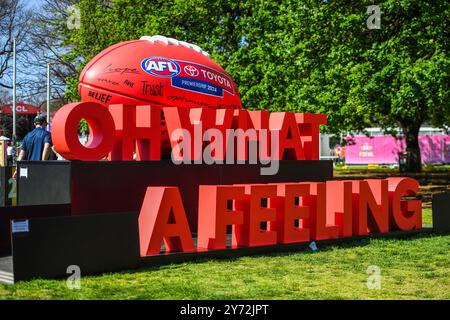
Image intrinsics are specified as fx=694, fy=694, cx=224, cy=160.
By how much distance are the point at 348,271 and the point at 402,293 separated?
137 cm

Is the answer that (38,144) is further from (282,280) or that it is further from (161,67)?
(282,280)

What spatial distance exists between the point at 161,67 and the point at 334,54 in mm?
8477

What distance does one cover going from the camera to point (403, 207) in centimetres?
1278

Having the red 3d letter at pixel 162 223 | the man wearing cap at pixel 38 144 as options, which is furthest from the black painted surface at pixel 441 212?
the man wearing cap at pixel 38 144

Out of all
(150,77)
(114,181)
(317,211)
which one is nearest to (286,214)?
(317,211)

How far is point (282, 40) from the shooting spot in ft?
68.1

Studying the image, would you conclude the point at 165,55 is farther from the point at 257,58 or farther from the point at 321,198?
the point at 257,58

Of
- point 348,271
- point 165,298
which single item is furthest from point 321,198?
point 165,298

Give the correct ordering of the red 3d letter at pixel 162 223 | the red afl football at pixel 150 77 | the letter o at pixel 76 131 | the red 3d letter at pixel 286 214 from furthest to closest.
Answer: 1. the red afl football at pixel 150 77
2. the red 3d letter at pixel 286 214
3. the letter o at pixel 76 131
4. the red 3d letter at pixel 162 223

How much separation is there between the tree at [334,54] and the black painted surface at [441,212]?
478 centimetres

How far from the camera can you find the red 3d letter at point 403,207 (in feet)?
40.3

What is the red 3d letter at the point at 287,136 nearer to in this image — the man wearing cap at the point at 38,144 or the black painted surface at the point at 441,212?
the black painted surface at the point at 441,212

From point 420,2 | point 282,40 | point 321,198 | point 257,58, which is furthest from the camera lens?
point 257,58

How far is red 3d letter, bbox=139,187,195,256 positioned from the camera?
9078 millimetres
